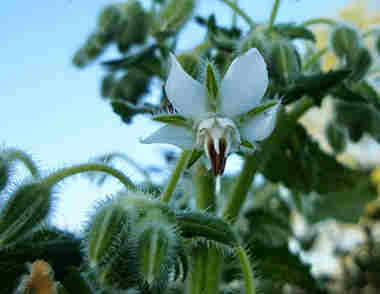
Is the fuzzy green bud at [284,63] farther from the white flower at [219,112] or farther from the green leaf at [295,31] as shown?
the white flower at [219,112]

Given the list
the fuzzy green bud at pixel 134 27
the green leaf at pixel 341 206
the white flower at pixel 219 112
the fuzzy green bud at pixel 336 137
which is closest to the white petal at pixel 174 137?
the white flower at pixel 219 112

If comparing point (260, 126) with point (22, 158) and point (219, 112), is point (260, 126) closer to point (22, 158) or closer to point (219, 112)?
point (219, 112)

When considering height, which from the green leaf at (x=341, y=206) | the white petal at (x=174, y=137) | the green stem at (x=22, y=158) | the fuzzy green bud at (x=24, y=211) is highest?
the white petal at (x=174, y=137)

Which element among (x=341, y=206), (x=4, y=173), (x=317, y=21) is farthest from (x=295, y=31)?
(x=341, y=206)

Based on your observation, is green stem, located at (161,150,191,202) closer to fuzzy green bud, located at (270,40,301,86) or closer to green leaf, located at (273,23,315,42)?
fuzzy green bud, located at (270,40,301,86)

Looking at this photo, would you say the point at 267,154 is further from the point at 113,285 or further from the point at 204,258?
the point at 113,285

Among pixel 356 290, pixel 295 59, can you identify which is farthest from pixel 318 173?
pixel 356 290
